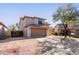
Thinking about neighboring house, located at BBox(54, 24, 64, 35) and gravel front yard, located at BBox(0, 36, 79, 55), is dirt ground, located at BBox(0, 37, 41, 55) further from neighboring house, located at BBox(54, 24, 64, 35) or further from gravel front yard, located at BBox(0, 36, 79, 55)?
neighboring house, located at BBox(54, 24, 64, 35)

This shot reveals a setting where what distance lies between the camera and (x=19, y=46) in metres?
3.56

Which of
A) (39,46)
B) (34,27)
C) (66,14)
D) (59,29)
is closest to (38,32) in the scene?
(34,27)

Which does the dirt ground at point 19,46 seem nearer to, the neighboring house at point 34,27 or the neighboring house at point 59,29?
the neighboring house at point 34,27

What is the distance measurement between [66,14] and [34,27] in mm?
816

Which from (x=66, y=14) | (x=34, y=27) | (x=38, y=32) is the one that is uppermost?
(x=66, y=14)

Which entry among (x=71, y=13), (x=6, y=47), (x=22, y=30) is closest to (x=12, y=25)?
(x=22, y=30)

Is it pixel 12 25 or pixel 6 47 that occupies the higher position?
pixel 12 25

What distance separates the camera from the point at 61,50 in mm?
3520

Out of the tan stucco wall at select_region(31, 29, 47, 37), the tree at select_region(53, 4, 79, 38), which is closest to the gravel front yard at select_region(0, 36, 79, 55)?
the tan stucco wall at select_region(31, 29, 47, 37)

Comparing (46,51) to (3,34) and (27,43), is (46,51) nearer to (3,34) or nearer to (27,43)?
(27,43)

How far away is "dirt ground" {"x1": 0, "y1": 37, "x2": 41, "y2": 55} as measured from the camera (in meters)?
3.47

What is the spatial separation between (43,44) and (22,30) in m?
0.60

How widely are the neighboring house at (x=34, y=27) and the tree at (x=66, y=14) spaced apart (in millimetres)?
320

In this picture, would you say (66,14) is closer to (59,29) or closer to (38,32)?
(59,29)
